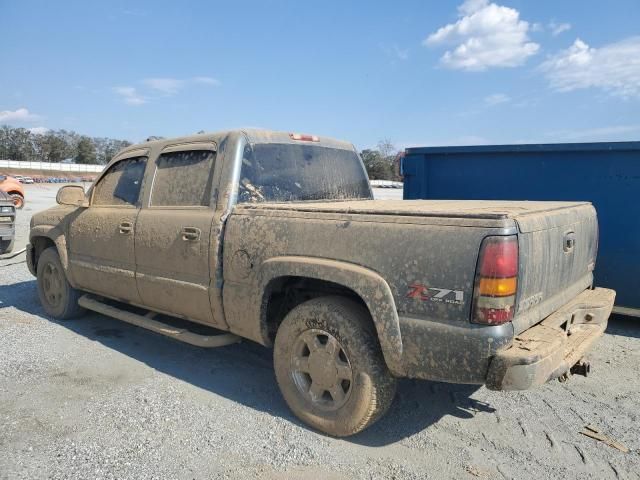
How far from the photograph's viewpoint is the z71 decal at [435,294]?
263 cm

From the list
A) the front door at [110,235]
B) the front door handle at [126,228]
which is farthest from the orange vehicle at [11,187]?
the front door handle at [126,228]

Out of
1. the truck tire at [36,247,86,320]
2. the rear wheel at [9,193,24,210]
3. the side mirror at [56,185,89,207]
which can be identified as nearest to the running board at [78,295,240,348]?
the truck tire at [36,247,86,320]

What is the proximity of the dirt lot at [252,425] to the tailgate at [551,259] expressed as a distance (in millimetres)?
822

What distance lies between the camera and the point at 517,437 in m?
3.21

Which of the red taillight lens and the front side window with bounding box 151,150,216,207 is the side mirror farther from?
the red taillight lens

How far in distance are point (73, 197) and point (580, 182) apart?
17.7 ft

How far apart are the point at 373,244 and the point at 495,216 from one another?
2.26 ft

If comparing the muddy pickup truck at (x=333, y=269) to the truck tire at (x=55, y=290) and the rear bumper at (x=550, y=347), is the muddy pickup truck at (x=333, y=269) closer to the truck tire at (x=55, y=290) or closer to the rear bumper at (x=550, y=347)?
the rear bumper at (x=550, y=347)

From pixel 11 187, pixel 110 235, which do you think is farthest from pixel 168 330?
pixel 11 187

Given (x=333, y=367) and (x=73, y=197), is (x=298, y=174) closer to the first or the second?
(x=333, y=367)

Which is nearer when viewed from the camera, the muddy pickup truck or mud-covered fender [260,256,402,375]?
the muddy pickup truck

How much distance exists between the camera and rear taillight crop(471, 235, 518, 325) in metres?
2.55

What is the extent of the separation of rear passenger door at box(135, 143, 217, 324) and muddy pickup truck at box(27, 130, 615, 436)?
0.01m

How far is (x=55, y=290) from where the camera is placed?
5781 mm
